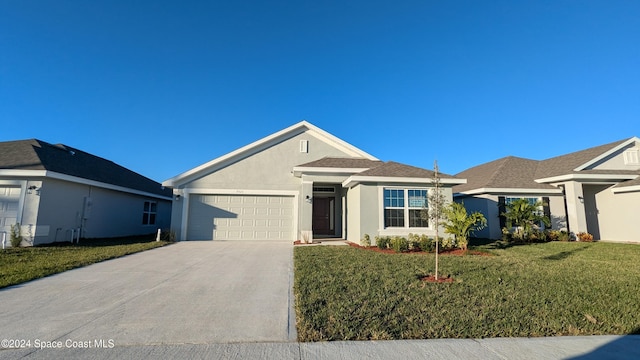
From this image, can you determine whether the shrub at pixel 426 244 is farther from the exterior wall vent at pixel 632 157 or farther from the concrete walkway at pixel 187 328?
the exterior wall vent at pixel 632 157

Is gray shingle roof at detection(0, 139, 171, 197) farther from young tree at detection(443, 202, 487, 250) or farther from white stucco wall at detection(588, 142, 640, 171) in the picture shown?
white stucco wall at detection(588, 142, 640, 171)

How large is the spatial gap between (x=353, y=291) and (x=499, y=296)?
8.65 feet

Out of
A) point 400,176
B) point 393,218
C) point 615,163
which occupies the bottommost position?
point 393,218

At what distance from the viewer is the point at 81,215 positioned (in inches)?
580

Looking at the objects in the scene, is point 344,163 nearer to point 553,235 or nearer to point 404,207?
point 404,207

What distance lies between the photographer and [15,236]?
1192 centimetres

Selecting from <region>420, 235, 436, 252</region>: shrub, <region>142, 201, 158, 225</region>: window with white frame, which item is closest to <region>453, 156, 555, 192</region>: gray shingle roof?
<region>420, 235, 436, 252</region>: shrub

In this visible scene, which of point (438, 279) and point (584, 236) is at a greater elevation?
point (584, 236)

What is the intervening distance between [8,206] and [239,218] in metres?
9.51

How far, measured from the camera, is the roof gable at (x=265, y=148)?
52.1ft

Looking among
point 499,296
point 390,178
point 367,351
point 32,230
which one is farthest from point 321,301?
point 32,230

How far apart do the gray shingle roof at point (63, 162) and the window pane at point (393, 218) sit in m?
14.7

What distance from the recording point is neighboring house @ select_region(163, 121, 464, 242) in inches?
609

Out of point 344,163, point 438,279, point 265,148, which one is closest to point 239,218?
point 265,148
